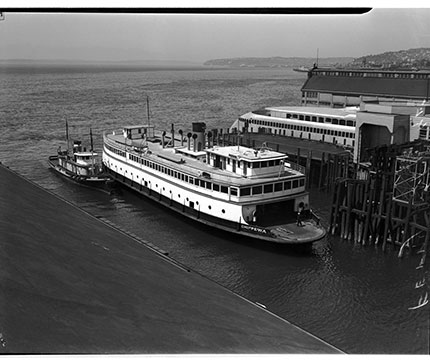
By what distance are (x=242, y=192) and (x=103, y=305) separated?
1111 cm

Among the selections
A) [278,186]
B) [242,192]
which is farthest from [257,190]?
[278,186]

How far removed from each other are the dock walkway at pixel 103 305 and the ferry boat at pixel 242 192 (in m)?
8.84

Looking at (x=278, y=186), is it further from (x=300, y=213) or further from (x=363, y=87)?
(x=363, y=87)

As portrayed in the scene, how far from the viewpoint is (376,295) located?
11.8m

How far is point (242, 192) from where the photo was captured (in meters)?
15.1

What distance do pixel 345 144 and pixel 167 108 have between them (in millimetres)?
20937

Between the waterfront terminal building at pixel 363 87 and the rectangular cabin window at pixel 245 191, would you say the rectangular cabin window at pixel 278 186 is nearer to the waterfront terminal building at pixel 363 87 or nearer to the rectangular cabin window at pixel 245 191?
the rectangular cabin window at pixel 245 191

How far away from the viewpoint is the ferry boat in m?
15.1

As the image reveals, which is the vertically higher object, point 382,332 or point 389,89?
point 389,89

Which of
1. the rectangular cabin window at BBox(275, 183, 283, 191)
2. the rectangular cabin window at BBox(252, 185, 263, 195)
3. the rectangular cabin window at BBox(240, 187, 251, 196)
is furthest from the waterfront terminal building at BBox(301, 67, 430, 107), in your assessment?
the rectangular cabin window at BBox(240, 187, 251, 196)

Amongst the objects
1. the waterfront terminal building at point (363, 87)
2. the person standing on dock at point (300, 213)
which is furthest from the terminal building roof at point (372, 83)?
the person standing on dock at point (300, 213)

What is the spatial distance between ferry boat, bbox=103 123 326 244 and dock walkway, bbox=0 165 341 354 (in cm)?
884

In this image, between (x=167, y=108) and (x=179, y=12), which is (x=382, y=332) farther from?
Answer: (x=167, y=108)
